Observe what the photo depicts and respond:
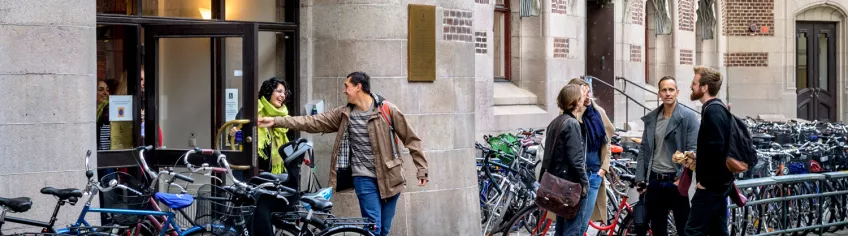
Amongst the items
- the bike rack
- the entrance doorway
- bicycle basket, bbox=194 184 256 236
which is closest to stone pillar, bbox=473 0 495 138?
the bike rack

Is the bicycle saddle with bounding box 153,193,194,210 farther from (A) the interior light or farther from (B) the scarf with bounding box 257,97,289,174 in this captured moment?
(A) the interior light

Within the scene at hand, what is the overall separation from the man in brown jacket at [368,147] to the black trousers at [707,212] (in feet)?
6.55

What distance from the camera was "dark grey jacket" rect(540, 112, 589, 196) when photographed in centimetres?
1032

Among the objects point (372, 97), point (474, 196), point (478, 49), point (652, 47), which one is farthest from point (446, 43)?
point (652, 47)

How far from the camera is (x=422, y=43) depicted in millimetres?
12344

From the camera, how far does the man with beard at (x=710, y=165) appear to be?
9375mm

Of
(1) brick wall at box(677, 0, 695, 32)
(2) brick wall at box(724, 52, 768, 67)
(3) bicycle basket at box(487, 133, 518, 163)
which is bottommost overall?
(3) bicycle basket at box(487, 133, 518, 163)

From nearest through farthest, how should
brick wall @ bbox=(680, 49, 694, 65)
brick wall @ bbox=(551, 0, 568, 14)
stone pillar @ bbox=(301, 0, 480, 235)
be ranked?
stone pillar @ bbox=(301, 0, 480, 235)
brick wall @ bbox=(551, 0, 568, 14)
brick wall @ bbox=(680, 49, 694, 65)

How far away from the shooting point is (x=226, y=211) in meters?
8.75

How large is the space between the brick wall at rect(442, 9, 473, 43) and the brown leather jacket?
242cm

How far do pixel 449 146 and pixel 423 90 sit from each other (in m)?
0.62

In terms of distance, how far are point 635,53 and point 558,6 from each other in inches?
150

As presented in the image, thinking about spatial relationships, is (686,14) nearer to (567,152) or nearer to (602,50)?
(602,50)

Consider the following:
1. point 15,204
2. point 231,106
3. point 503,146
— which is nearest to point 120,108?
point 231,106
